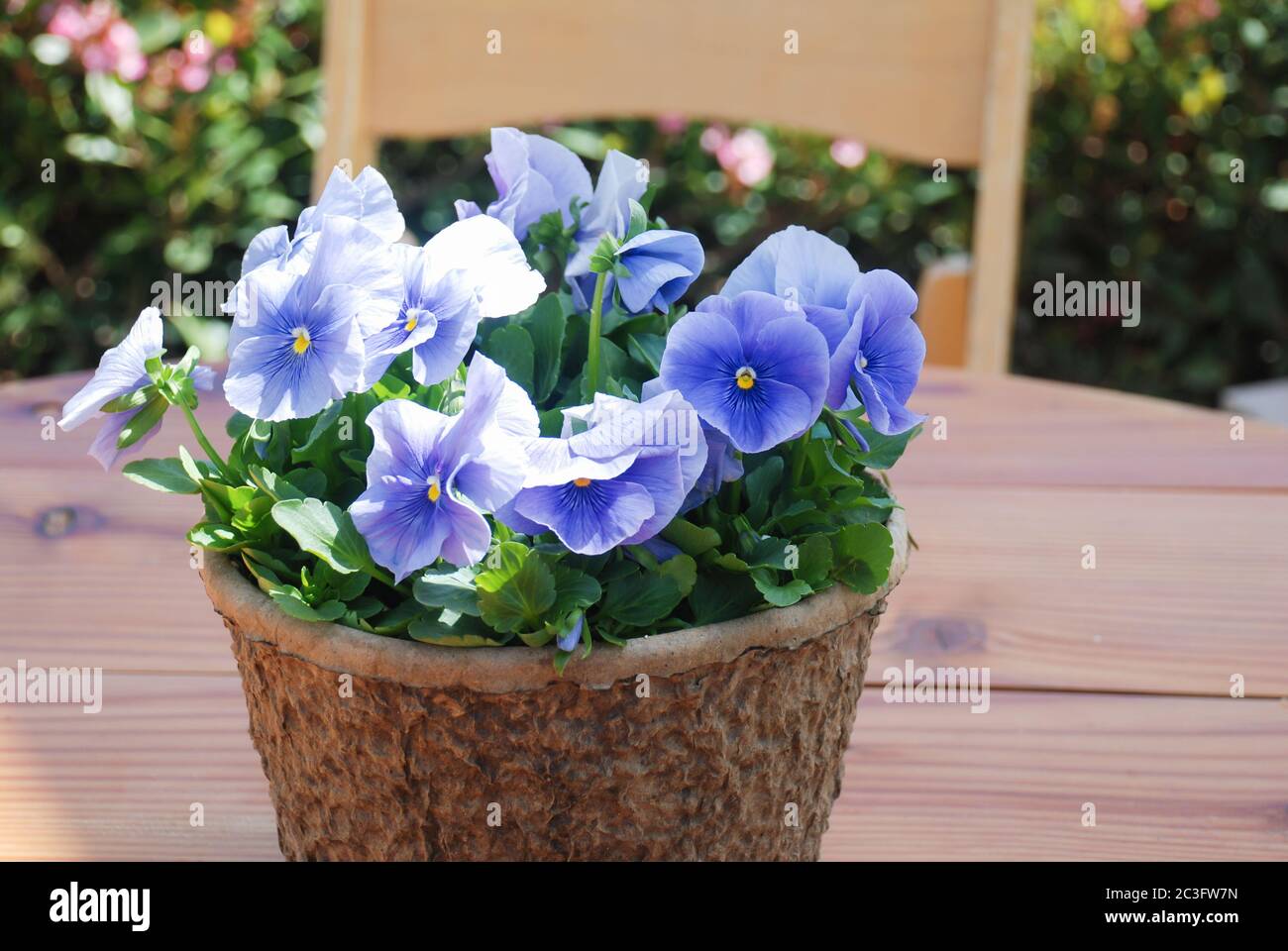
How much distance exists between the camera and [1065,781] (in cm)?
70

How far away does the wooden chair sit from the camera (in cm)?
134

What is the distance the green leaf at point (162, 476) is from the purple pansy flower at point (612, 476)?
14 centimetres

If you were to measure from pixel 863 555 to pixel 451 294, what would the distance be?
0.18m

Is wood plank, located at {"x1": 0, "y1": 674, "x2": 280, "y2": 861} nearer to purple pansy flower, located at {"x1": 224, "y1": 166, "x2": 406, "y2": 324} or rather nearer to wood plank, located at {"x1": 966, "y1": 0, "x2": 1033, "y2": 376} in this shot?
purple pansy flower, located at {"x1": 224, "y1": 166, "x2": 406, "y2": 324}

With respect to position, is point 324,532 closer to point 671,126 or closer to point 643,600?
point 643,600

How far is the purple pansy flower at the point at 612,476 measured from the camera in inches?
18.6

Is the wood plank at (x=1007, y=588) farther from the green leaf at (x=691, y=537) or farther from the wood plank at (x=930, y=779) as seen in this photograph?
the green leaf at (x=691, y=537)

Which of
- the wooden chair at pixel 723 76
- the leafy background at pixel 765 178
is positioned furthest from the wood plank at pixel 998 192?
the leafy background at pixel 765 178

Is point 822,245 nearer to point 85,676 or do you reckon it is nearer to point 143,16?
point 85,676

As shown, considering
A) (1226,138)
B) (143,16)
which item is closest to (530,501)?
(143,16)

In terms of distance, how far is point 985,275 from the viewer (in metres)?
1.34

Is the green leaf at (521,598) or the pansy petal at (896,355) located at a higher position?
the pansy petal at (896,355)

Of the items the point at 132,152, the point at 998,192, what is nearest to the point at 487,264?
the point at 998,192

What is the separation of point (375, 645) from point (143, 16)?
2.19m
